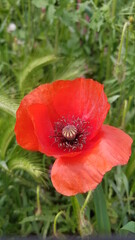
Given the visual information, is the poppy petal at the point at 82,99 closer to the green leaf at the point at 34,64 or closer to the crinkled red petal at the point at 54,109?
the crinkled red petal at the point at 54,109

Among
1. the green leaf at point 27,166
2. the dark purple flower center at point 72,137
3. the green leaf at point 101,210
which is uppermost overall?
the dark purple flower center at point 72,137

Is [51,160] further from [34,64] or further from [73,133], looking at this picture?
[73,133]

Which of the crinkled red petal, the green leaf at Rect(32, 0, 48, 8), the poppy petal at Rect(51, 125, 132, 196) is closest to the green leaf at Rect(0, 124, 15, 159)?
the crinkled red petal

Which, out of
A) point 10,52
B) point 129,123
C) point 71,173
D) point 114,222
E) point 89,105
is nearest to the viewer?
point 71,173

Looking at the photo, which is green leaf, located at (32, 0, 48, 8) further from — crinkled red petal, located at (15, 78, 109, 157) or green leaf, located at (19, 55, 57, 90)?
crinkled red petal, located at (15, 78, 109, 157)

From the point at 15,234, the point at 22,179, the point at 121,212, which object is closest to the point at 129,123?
the point at 121,212

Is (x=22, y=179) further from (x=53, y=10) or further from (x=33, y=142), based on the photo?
(x=53, y=10)

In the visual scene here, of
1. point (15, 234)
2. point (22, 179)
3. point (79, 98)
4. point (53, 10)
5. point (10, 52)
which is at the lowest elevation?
point (15, 234)

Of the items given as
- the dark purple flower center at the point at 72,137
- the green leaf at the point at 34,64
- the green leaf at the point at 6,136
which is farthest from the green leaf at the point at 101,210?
the green leaf at the point at 34,64
